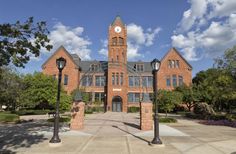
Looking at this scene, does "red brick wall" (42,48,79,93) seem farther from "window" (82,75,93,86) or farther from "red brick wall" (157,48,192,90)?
"red brick wall" (157,48,192,90)

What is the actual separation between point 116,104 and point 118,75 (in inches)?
254

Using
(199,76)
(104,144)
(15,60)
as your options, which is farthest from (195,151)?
(199,76)

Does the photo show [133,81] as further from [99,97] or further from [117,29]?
[117,29]

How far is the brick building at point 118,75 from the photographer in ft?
169

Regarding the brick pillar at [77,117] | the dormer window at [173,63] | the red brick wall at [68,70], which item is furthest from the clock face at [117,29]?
the brick pillar at [77,117]

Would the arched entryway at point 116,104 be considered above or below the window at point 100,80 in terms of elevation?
below

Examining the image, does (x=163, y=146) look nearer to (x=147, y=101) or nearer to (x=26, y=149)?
(x=26, y=149)

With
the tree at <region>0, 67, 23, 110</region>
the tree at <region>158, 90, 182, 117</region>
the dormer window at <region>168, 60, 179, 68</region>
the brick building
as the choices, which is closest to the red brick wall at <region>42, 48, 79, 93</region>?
the brick building

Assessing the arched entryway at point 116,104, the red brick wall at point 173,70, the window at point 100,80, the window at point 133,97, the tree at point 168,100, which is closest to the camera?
the tree at point 168,100

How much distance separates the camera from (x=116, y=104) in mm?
51844

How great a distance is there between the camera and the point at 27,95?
117 feet

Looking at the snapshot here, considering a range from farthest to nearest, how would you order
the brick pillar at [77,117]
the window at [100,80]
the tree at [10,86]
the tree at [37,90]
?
the window at [100,80]
the tree at [37,90]
the tree at [10,86]
the brick pillar at [77,117]

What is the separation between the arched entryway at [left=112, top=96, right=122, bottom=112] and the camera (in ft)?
169

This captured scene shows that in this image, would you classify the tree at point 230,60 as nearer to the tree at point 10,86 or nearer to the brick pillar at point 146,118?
the brick pillar at point 146,118
